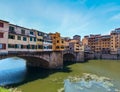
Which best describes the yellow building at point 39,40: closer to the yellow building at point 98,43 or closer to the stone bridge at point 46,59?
the stone bridge at point 46,59

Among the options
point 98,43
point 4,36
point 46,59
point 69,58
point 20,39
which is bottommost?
point 69,58

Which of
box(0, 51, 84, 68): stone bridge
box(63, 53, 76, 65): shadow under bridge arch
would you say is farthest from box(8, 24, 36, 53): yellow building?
box(63, 53, 76, 65): shadow under bridge arch

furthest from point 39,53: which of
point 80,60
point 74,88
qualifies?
point 80,60

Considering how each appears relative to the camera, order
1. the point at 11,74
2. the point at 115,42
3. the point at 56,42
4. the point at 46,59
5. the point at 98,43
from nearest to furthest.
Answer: the point at 11,74, the point at 46,59, the point at 56,42, the point at 115,42, the point at 98,43

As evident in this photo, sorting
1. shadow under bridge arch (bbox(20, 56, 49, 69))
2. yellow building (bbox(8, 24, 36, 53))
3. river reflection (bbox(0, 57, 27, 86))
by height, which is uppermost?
yellow building (bbox(8, 24, 36, 53))

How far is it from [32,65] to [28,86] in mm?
25903

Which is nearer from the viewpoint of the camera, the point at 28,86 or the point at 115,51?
the point at 28,86

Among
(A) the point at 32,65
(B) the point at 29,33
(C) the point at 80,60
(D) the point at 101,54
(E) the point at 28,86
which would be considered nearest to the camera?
(E) the point at 28,86

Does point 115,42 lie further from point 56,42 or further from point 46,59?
point 46,59

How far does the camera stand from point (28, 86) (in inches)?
1156

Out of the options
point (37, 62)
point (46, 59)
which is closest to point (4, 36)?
point (46, 59)

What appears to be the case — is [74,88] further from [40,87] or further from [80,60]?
[80,60]

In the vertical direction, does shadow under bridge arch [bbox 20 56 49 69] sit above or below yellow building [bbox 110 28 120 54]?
below

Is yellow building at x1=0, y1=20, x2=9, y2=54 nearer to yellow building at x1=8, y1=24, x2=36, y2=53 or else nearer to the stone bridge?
yellow building at x1=8, y1=24, x2=36, y2=53
